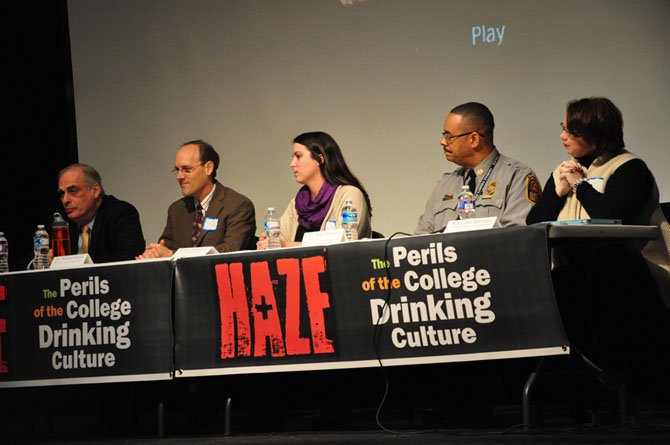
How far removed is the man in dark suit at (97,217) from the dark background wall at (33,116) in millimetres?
1036

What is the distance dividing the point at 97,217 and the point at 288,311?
1673 mm

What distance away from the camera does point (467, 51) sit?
4.63 meters

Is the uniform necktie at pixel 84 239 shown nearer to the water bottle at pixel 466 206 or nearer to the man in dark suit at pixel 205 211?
the man in dark suit at pixel 205 211

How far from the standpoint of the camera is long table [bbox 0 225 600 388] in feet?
9.12

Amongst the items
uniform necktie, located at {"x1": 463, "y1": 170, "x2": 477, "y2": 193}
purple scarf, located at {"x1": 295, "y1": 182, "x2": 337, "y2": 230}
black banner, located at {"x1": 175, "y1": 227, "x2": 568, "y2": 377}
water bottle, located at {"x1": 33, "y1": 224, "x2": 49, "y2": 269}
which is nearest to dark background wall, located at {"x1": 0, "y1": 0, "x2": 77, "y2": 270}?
water bottle, located at {"x1": 33, "y1": 224, "x2": 49, "y2": 269}

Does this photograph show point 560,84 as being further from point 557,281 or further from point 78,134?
point 78,134

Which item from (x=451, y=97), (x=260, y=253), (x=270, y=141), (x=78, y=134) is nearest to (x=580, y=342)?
(x=260, y=253)

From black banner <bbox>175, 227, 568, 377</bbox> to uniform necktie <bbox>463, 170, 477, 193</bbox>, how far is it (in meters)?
1.01

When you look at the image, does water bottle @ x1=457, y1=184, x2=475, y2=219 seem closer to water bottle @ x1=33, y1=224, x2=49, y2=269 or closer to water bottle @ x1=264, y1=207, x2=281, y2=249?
water bottle @ x1=264, y1=207, x2=281, y2=249

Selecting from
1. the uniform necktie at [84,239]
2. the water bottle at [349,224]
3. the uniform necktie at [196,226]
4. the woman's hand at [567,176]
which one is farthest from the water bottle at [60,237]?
the woman's hand at [567,176]

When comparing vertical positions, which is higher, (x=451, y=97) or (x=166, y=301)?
(x=451, y=97)

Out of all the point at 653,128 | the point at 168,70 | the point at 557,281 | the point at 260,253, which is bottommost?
the point at 557,281

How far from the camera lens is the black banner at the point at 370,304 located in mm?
2760

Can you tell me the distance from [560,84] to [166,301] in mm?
2321
